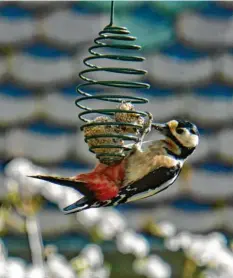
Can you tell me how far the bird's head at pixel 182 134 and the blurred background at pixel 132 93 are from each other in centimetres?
138

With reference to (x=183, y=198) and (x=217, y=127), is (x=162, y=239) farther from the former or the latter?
(x=217, y=127)

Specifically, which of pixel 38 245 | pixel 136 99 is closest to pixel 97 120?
pixel 136 99

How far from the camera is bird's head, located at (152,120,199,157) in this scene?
2.94 meters

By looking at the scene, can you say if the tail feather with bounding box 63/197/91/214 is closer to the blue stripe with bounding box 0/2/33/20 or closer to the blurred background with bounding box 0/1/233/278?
the blurred background with bounding box 0/1/233/278

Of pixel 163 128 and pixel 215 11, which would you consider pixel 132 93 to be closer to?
pixel 215 11

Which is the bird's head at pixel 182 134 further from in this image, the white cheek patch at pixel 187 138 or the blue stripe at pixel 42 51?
the blue stripe at pixel 42 51

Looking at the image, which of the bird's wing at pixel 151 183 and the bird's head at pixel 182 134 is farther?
the bird's head at pixel 182 134

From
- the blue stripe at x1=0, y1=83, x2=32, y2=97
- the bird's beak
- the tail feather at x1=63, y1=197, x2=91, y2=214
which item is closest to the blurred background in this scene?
the blue stripe at x1=0, y1=83, x2=32, y2=97

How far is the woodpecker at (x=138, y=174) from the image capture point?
2768 millimetres

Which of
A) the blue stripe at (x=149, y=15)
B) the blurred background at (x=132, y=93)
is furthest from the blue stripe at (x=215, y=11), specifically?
the blue stripe at (x=149, y=15)

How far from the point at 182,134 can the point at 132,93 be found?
1452 millimetres

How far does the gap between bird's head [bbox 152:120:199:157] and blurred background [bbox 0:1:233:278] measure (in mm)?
1379

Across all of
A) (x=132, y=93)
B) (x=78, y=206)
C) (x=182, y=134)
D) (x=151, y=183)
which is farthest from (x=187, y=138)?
(x=132, y=93)

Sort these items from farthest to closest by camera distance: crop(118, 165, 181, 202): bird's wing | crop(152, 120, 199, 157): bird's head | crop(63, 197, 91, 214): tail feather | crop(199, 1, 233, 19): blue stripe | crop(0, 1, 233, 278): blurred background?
crop(199, 1, 233, 19): blue stripe → crop(0, 1, 233, 278): blurred background → crop(152, 120, 199, 157): bird's head → crop(118, 165, 181, 202): bird's wing → crop(63, 197, 91, 214): tail feather
